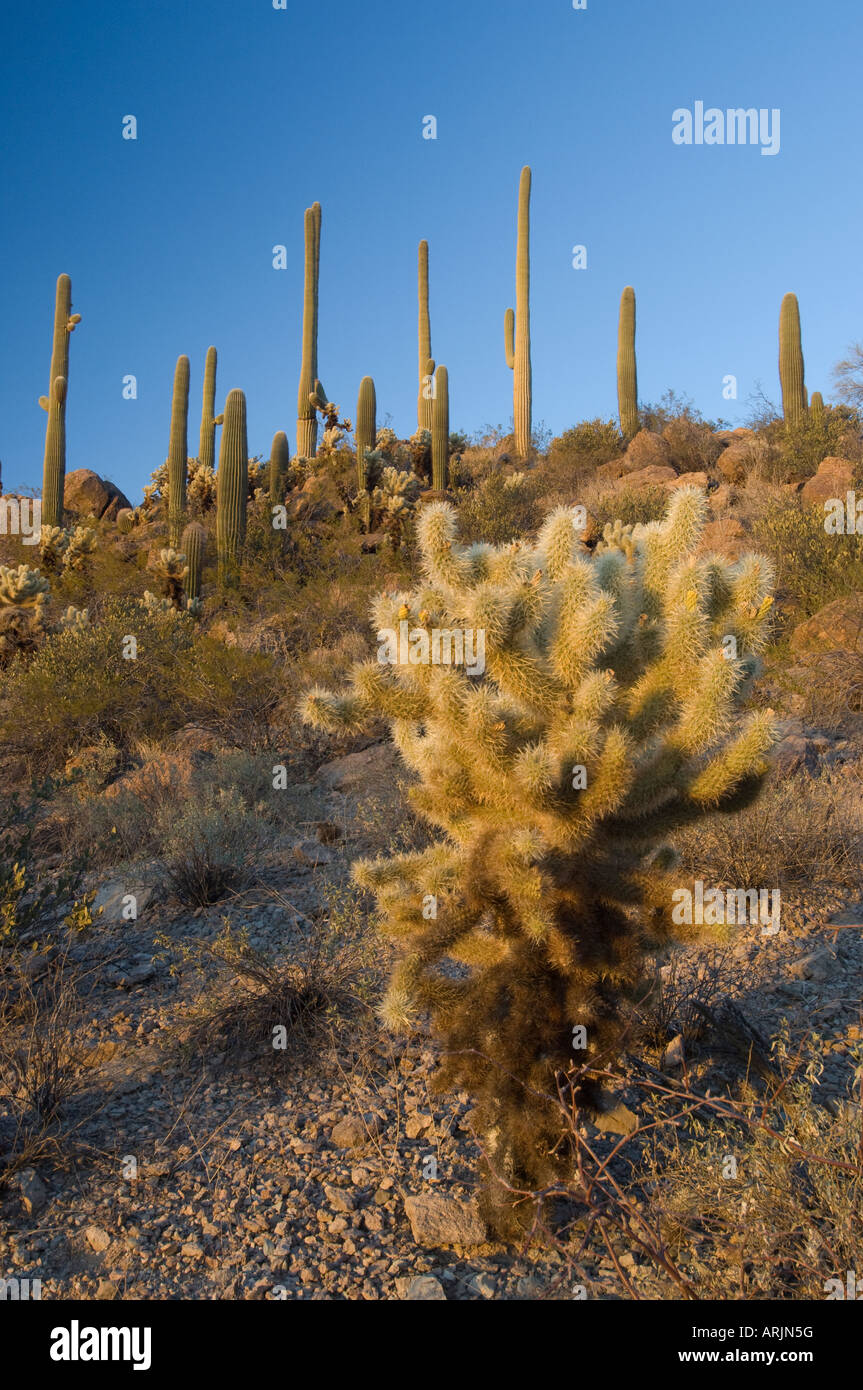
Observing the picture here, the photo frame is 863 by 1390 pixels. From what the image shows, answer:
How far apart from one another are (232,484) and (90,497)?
8.26 meters

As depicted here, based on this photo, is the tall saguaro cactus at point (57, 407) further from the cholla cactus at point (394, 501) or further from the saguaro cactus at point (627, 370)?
the saguaro cactus at point (627, 370)

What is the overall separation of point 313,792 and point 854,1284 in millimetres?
5781

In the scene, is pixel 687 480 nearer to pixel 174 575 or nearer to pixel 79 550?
pixel 174 575

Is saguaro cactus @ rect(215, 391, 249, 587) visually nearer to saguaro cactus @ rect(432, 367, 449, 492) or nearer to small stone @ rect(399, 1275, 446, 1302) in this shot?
saguaro cactus @ rect(432, 367, 449, 492)

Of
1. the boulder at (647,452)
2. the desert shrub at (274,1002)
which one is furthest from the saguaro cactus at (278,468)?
the desert shrub at (274,1002)

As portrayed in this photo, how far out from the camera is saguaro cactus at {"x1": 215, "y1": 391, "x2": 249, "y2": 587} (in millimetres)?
13797

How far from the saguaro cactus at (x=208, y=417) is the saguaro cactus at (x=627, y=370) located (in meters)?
9.43

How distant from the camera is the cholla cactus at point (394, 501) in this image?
47.6 feet

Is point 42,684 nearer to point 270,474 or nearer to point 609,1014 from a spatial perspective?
point 609,1014

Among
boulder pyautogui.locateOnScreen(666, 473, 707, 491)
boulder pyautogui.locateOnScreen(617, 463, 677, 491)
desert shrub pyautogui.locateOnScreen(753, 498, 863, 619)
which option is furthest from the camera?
boulder pyautogui.locateOnScreen(617, 463, 677, 491)

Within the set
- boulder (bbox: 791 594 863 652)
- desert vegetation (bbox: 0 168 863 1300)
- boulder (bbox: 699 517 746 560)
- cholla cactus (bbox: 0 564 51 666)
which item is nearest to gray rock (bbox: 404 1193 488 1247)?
desert vegetation (bbox: 0 168 863 1300)

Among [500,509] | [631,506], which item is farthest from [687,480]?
[500,509]

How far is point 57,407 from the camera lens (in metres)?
17.4

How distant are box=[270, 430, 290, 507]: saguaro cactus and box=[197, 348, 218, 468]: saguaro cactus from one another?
304 centimetres
